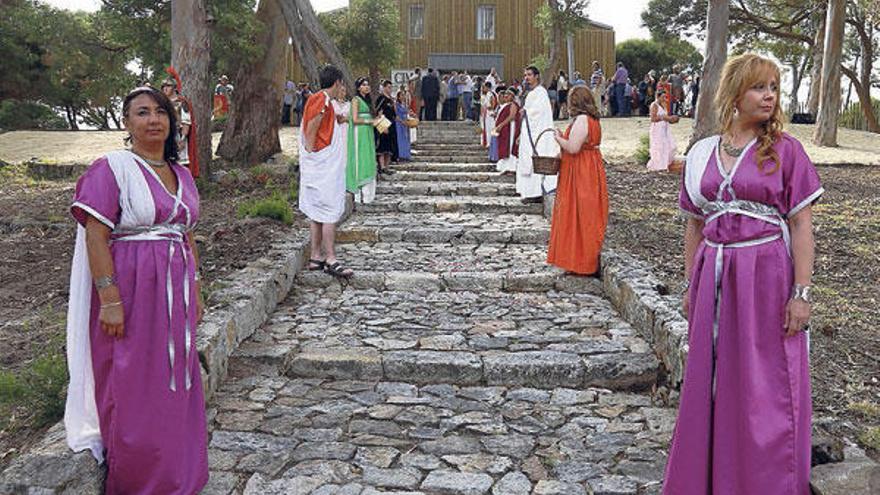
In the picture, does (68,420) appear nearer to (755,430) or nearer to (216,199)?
(755,430)

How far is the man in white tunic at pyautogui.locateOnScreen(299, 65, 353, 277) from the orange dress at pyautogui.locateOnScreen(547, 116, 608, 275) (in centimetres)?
197

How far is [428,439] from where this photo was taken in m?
4.04

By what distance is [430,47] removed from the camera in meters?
32.7

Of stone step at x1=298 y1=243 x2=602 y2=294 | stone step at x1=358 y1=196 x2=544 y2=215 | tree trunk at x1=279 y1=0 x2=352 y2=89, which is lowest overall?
stone step at x1=298 y1=243 x2=602 y2=294

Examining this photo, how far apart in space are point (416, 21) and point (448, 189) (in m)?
23.0

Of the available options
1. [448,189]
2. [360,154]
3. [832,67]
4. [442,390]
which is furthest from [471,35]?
[442,390]

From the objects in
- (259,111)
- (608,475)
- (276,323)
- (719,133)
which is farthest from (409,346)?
(259,111)

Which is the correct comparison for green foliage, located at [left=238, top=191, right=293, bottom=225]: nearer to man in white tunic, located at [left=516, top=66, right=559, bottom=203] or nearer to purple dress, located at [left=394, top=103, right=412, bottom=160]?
man in white tunic, located at [left=516, top=66, right=559, bottom=203]

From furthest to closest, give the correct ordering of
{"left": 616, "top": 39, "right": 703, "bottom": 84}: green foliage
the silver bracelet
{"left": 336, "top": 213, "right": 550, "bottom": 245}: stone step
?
1. {"left": 616, "top": 39, "right": 703, "bottom": 84}: green foliage
2. {"left": 336, "top": 213, "right": 550, "bottom": 245}: stone step
3. the silver bracelet

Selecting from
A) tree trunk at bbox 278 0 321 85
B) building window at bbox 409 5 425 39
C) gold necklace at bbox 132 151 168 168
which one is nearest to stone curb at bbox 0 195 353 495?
gold necklace at bbox 132 151 168 168

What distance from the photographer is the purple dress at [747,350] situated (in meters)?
2.83

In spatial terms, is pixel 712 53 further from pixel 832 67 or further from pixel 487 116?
pixel 832 67

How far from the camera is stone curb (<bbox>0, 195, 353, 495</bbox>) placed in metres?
3.11

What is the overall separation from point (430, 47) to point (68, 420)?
30.9 metres
